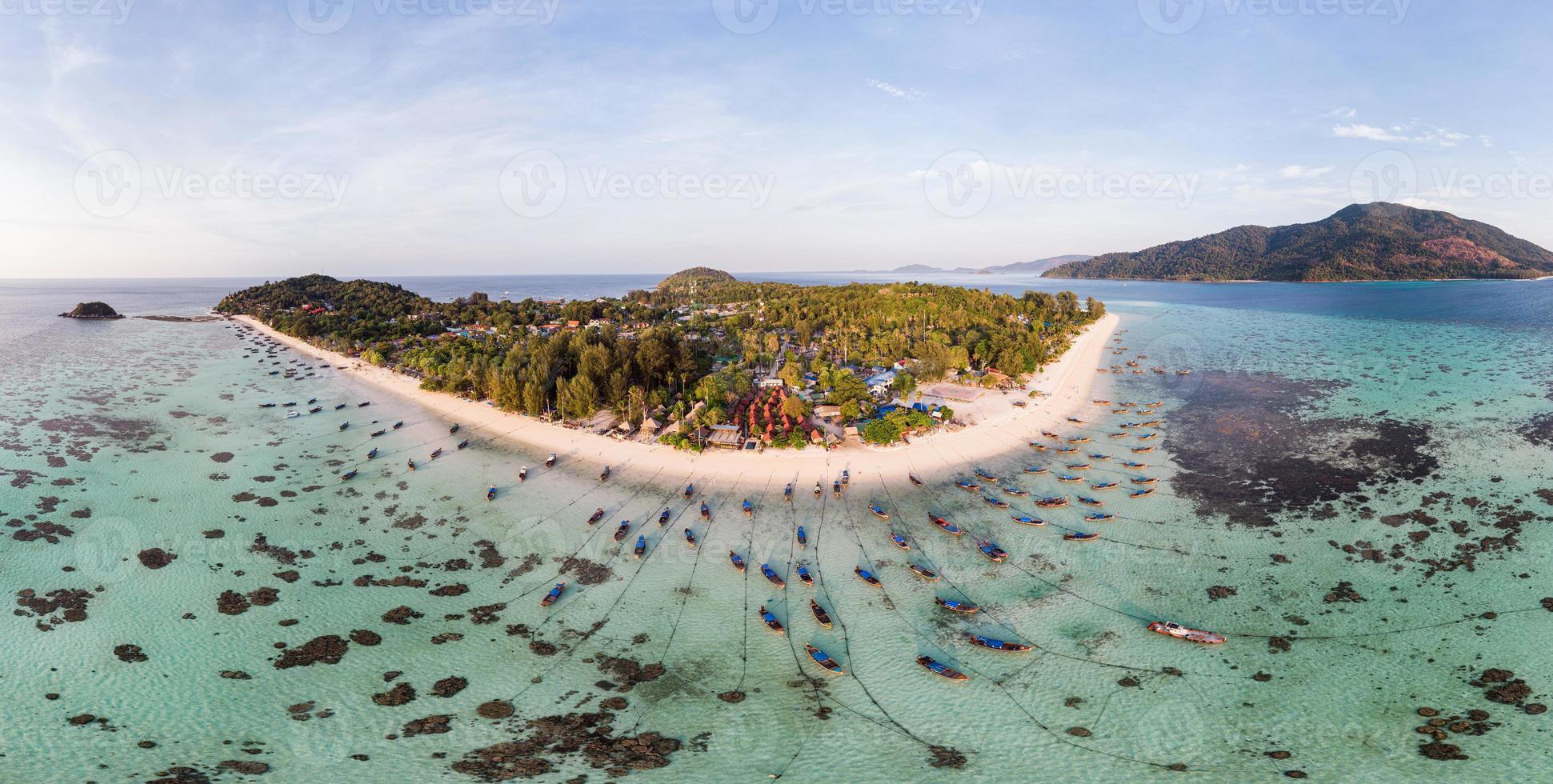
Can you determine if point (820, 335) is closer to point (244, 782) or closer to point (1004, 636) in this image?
point (1004, 636)

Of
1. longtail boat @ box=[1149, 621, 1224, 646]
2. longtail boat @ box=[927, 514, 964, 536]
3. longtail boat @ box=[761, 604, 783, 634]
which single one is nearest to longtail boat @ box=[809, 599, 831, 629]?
longtail boat @ box=[761, 604, 783, 634]

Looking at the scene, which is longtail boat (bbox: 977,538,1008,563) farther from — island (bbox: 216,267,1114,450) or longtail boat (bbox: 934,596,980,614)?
island (bbox: 216,267,1114,450)

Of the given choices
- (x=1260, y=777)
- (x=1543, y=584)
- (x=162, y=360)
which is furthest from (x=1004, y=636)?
(x=162, y=360)

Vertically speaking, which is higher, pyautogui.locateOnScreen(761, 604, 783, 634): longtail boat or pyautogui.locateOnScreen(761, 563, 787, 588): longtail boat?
pyautogui.locateOnScreen(761, 563, 787, 588): longtail boat

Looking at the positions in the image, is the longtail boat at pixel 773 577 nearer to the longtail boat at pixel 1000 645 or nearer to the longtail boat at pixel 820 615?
the longtail boat at pixel 820 615

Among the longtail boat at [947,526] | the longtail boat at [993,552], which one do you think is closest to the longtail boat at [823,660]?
the longtail boat at [993,552]
